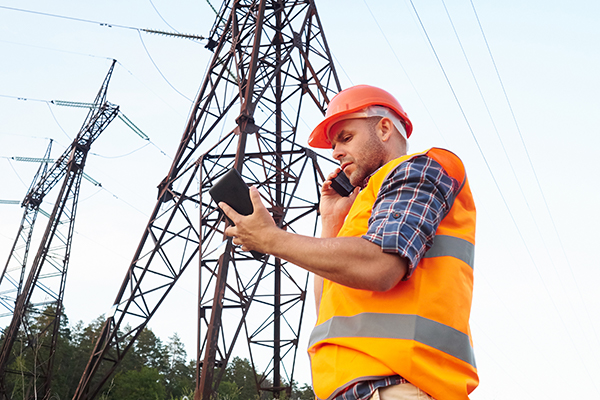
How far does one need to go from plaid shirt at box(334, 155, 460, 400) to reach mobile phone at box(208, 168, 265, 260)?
1.36 feet

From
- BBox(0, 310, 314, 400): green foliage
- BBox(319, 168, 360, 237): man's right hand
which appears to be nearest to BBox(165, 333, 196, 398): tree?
BBox(0, 310, 314, 400): green foliage

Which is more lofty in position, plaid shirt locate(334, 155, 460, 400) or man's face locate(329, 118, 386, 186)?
man's face locate(329, 118, 386, 186)

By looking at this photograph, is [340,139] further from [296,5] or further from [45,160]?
[45,160]

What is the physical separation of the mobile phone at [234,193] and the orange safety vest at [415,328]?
1.20ft

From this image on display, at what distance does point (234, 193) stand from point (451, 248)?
72cm

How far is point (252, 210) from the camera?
1.48 meters

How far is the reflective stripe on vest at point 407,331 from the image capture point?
129 cm

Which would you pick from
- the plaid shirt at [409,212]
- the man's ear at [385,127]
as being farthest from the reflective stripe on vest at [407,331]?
the man's ear at [385,127]

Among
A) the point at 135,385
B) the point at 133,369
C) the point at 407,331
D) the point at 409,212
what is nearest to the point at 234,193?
the point at 409,212

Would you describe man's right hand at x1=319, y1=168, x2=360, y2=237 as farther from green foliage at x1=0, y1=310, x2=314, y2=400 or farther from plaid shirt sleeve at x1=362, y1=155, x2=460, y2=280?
green foliage at x1=0, y1=310, x2=314, y2=400

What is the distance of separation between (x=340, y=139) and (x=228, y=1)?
12.3 meters

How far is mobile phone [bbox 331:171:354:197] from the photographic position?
2.09 meters

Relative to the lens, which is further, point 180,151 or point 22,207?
point 22,207

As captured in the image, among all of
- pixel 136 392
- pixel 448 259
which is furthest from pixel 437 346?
pixel 136 392
